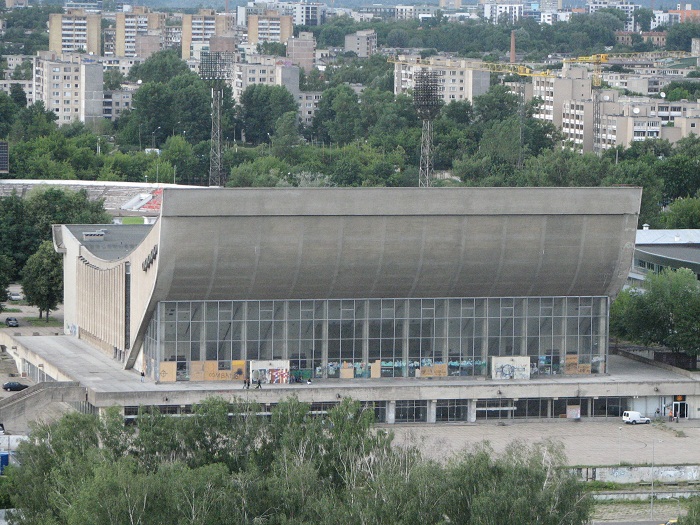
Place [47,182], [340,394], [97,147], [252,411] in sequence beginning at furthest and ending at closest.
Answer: [97,147] → [47,182] → [340,394] → [252,411]

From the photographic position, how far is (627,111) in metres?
136

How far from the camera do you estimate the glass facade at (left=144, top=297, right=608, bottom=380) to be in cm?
5672

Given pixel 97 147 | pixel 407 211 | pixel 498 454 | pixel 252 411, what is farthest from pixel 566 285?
pixel 97 147

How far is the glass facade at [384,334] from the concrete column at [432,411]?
1646 millimetres

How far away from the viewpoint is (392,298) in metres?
57.8

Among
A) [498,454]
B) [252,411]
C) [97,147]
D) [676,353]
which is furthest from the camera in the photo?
[97,147]

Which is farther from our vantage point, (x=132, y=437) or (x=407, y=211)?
(x=407, y=211)

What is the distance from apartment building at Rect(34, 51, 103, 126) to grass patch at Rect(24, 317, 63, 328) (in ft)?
260

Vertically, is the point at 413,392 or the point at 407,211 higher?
the point at 407,211

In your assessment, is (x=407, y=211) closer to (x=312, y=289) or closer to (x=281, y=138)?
(x=312, y=289)

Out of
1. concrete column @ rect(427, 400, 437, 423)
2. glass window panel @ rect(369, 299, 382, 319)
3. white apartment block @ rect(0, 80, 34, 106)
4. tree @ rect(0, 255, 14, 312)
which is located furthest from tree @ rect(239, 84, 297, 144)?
concrete column @ rect(427, 400, 437, 423)

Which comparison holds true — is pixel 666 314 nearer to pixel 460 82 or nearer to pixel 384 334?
pixel 384 334

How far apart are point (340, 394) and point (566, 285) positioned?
25.2 feet

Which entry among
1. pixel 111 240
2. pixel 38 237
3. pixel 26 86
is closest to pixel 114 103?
pixel 26 86
